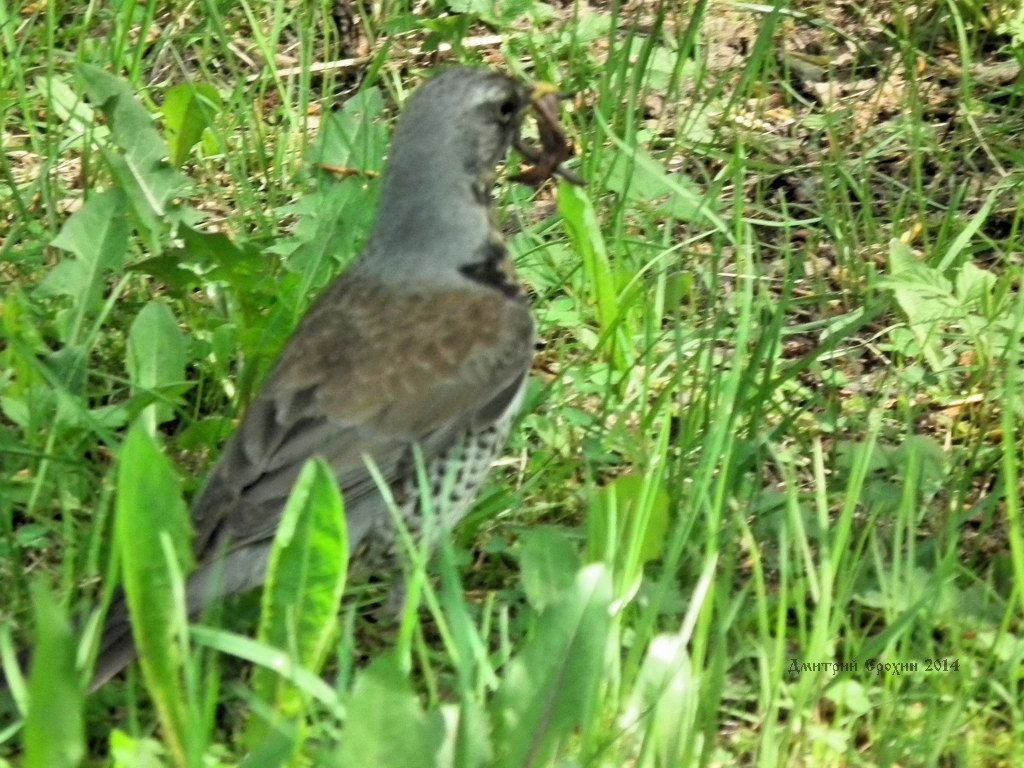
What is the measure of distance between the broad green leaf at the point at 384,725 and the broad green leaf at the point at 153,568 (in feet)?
1.09

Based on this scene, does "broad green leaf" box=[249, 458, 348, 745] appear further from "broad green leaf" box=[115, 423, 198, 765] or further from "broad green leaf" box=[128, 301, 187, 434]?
"broad green leaf" box=[128, 301, 187, 434]

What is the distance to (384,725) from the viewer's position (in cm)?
214

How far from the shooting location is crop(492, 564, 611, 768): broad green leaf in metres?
2.28

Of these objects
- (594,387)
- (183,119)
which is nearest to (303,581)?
(594,387)

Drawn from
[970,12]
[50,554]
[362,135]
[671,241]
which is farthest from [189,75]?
[970,12]

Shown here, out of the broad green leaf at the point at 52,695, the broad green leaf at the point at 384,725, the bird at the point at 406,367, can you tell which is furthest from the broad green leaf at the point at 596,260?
the broad green leaf at the point at 52,695

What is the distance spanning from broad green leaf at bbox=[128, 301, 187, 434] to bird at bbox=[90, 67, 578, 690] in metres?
0.41

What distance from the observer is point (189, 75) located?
15.7 ft

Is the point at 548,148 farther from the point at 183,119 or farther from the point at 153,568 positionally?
the point at 153,568

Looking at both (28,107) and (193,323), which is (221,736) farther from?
(28,107)

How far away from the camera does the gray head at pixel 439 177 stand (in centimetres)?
323

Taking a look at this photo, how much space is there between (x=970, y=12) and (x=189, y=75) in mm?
2277

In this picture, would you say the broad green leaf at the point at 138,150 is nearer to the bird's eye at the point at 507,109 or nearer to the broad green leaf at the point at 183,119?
the broad green leaf at the point at 183,119

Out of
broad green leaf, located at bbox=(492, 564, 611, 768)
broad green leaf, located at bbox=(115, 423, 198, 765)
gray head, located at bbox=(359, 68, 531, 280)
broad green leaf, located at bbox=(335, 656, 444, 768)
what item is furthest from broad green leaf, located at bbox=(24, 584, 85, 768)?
gray head, located at bbox=(359, 68, 531, 280)
